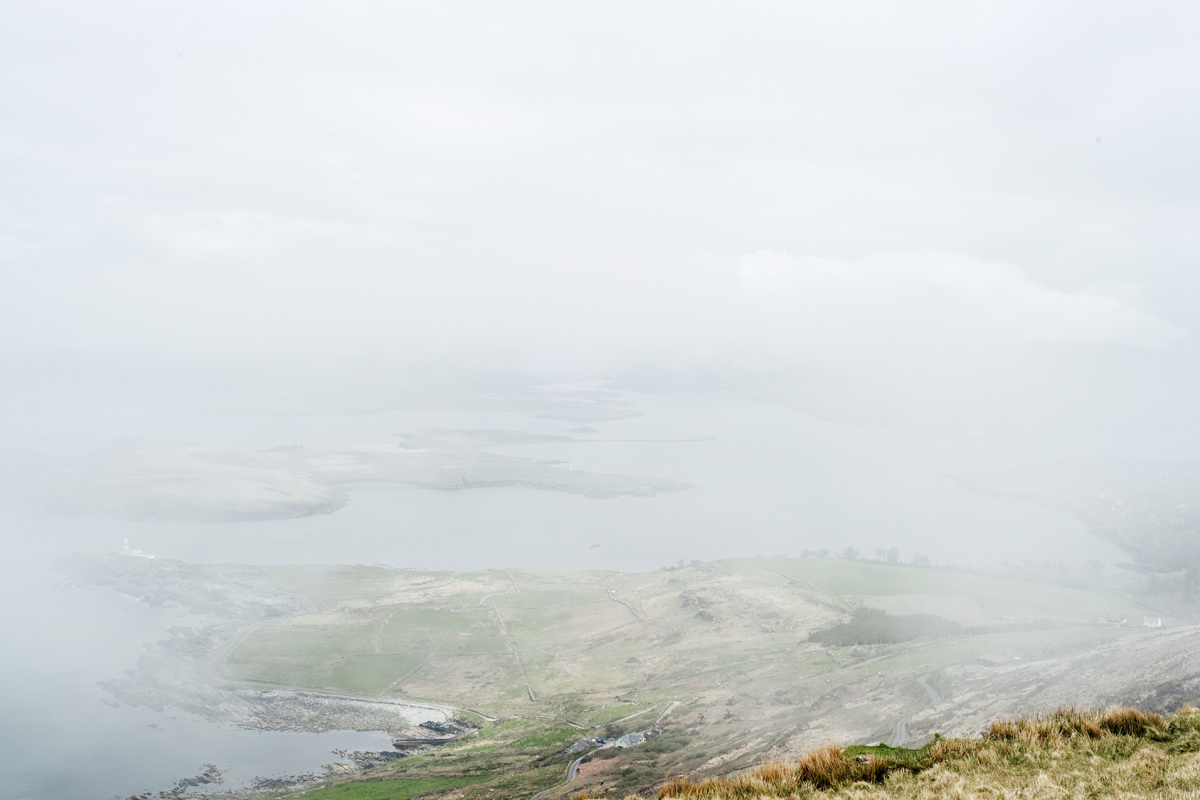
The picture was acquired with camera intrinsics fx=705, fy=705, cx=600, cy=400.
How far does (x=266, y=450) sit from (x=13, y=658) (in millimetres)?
106894

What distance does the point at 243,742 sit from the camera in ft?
154

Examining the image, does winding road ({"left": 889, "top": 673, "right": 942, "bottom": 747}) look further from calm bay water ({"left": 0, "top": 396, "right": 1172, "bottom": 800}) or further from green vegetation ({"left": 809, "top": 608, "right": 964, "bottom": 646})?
calm bay water ({"left": 0, "top": 396, "right": 1172, "bottom": 800})

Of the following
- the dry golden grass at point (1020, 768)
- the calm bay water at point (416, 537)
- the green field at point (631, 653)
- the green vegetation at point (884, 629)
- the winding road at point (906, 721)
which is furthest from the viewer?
the green vegetation at point (884, 629)

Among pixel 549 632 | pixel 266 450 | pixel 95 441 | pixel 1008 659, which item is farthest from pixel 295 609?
pixel 95 441

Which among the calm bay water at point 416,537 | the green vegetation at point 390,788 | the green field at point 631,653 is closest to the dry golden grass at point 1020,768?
the green field at point 631,653

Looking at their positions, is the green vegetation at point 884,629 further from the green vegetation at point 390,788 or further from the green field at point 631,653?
the green vegetation at point 390,788

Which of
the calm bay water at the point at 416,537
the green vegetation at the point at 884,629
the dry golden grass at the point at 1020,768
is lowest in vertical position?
the calm bay water at the point at 416,537

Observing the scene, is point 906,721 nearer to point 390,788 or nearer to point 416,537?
point 390,788

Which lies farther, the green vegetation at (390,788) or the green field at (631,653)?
the green vegetation at (390,788)

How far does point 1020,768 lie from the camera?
8414mm

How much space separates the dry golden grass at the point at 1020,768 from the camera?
769 cm

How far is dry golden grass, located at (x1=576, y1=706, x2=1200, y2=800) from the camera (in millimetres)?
7691

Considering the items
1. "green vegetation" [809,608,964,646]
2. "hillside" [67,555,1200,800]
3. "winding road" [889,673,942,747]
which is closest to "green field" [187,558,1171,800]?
"hillside" [67,555,1200,800]

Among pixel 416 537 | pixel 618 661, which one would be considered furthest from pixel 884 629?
pixel 416 537
